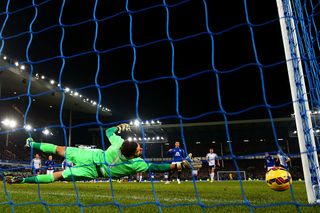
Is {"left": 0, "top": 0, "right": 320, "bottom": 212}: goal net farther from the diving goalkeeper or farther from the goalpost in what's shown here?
the diving goalkeeper

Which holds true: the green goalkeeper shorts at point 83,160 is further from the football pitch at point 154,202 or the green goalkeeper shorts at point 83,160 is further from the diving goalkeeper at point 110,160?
the football pitch at point 154,202

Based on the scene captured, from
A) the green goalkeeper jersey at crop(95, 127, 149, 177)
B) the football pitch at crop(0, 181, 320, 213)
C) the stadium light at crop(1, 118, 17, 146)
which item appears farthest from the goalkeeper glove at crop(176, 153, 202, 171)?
the stadium light at crop(1, 118, 17, 146)

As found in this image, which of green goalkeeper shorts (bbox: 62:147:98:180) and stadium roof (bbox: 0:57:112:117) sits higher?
stadium roof (bbox: 0:57:112:117)

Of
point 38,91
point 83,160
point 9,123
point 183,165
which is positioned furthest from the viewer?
point 9,123

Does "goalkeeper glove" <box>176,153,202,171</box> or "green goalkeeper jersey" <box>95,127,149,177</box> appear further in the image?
"goalkeeper glove" <box>176,153,202,171</box>

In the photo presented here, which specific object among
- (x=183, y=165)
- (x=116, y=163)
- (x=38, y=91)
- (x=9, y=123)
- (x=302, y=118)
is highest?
(x=38, y=91)

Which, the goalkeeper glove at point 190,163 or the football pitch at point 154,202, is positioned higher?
the goalkeeper glove at point 190,163

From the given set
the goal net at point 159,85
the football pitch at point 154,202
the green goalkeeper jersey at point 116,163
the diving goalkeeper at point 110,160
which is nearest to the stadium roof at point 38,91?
the goal net at point 159,85

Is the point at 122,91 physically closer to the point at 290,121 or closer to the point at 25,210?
the point at 290,121

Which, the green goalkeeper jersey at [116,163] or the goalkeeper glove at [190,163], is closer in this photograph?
the green goalkeeper jersey at [116,163]

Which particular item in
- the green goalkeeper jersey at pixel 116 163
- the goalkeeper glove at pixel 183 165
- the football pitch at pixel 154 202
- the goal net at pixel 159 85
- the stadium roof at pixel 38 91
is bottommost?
the football pitch at pixel 154 202

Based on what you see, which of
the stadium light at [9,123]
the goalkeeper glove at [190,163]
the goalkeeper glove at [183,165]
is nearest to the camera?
the goalkeeper glove at [190,163]

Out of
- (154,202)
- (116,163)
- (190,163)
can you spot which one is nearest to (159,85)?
(190,163)

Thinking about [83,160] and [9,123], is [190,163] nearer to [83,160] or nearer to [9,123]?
[83,160]
